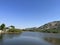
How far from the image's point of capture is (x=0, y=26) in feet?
305

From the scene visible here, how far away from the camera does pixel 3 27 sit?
92125 mm

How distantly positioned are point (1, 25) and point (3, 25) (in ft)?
5.60

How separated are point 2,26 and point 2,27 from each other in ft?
2.88

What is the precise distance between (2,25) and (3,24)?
163 cm

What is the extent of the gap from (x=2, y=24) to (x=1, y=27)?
3331 millimetres

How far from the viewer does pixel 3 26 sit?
92625 millimetres

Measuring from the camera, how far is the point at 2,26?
92.2 metres

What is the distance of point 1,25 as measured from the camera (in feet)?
305

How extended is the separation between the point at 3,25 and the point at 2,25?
931mm

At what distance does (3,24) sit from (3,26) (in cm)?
253

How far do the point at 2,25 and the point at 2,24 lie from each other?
4.16ft

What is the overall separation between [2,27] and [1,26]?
1288 millimetres

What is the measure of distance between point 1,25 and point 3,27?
2613mm
